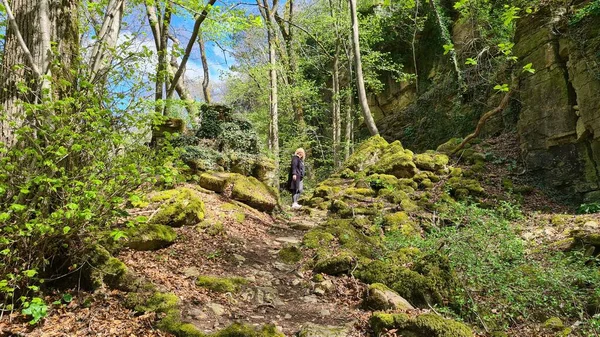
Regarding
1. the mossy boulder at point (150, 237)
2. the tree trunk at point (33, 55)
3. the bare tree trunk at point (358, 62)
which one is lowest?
the mossy boulder at point (150, 237)

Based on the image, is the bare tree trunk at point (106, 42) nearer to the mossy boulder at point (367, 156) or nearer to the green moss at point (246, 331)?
the green moss at point (246, 331)

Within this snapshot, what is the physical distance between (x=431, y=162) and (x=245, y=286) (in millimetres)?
8611

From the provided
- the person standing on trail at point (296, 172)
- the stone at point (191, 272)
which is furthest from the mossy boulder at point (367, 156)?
the stone at point (191, 272)

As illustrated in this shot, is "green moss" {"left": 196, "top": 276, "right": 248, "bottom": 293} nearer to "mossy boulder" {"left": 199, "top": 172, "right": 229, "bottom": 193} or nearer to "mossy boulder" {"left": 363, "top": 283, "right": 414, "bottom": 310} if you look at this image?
"mossy boulder" {"left": 363, "top": 283, "right": 414, "bottom": 310}

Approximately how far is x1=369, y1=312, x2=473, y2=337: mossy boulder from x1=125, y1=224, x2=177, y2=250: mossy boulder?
2975mm

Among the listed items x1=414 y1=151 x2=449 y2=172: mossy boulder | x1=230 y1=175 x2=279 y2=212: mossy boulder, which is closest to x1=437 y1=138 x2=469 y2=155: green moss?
x1=414 y1=151 x2=449 y2=172: mossy boulder

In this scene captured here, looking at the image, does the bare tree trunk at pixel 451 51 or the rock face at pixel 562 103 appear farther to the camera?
the bare tree trunk at pixel 451 51

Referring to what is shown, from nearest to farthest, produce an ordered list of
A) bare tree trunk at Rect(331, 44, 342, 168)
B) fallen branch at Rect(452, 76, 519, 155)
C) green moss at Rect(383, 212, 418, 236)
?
1. green moss at Rect(383, 212, 418, 236)
2. fallen branch at Rect(452, 76, 519, 155)
3. bare tree trunk at Rect(331, 44, 342, 168)

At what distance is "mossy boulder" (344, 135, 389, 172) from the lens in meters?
12.6

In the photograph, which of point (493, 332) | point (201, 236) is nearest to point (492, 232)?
point (493, 332)

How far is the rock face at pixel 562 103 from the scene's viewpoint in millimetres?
8758

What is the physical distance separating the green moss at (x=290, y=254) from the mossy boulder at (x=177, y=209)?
153 centimetres

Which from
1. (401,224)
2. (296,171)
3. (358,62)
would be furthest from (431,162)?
(358,62)

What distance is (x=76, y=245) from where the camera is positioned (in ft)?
11.8
